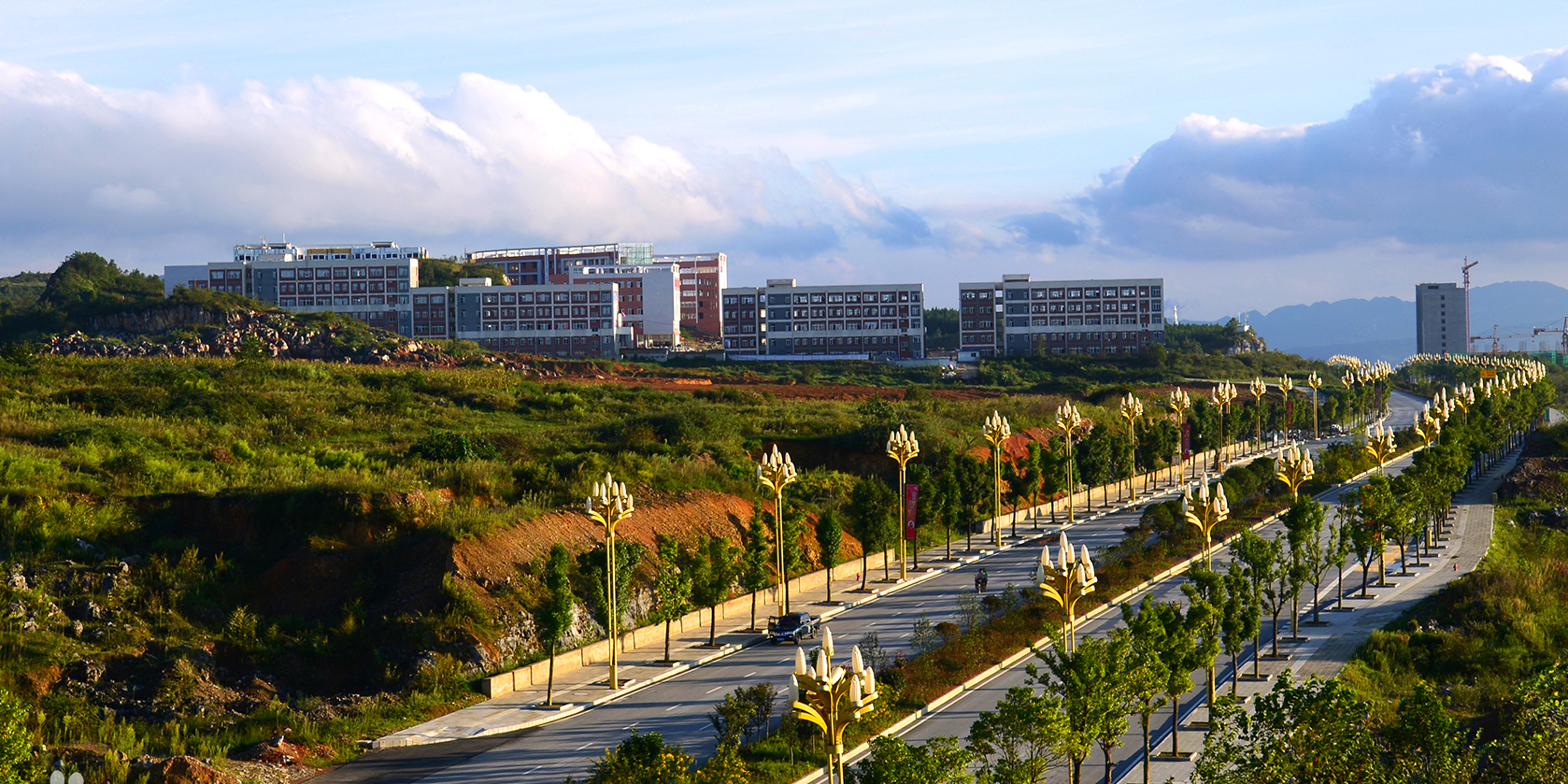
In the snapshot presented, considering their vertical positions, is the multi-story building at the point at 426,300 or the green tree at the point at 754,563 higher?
the multi-story building at the point at 426,300

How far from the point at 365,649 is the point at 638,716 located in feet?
28.3

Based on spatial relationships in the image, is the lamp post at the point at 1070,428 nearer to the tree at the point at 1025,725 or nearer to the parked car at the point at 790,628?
the parked car at the point at 790,628

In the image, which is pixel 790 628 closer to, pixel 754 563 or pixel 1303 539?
pixel 754 563

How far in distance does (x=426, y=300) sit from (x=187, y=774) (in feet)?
441

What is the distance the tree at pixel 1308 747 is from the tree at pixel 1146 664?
177 inches

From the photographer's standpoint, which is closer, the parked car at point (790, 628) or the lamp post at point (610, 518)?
the lamp post at point (610, 518)

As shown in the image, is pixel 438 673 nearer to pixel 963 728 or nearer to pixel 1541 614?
pixel 963 728

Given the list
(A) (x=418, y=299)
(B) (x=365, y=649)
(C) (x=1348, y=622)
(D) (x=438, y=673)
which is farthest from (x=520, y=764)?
(A) (x=418, y=299)

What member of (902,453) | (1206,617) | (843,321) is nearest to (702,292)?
(843,321)

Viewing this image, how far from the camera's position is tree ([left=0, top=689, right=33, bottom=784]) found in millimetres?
18797

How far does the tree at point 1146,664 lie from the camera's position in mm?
22484

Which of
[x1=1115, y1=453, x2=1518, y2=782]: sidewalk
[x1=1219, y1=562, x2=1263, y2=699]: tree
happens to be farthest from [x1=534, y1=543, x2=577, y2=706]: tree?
[x1=1219, y1=562, x2=1263, y2=699]: tree

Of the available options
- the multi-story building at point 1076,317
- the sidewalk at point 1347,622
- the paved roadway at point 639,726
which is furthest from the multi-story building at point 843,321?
the paved roadway at point 639,726

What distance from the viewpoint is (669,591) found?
35188 mm
